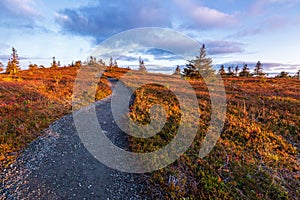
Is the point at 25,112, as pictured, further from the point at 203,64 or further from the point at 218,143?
the point at 203,64

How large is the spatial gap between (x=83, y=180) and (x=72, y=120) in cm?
536

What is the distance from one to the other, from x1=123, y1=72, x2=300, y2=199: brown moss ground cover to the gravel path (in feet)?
3.76

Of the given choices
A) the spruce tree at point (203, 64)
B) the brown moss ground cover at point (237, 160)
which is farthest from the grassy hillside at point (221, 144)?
the spruce tree at point (203, 64)

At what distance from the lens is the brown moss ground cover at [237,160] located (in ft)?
18.4

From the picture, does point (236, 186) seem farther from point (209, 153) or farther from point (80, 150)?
point (80, 150)

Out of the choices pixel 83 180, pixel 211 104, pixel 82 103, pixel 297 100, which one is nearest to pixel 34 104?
pixel 82 103

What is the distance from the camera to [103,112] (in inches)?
476

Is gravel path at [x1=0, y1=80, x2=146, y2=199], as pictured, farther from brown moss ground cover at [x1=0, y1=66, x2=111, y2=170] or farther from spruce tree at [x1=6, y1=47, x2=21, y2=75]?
spruce tree at [x1=6, y1=47, x2=21, y2=75]

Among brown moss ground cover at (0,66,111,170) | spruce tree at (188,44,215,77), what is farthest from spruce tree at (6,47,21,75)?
spruce tree at (188,44,215,77)

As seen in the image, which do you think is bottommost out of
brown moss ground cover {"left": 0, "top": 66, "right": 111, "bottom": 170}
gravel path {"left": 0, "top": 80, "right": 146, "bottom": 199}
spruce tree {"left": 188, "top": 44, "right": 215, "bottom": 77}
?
gravel path {"left": 0, "top": 80, "right": 146, "bottom": 199}

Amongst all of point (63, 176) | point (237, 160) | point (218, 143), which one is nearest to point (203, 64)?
point (218, 143)

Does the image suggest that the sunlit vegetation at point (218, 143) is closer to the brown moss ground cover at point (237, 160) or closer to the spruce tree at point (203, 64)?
the brown moss ground cover at point (237, 160)

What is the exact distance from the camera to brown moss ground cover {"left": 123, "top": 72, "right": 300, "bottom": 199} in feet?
18.4

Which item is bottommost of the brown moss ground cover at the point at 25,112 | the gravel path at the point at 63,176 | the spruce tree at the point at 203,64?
the gravel path at the point at 63,176
